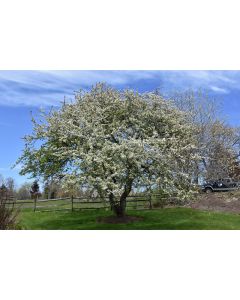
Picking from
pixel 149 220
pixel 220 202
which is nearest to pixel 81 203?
pixel 149 220

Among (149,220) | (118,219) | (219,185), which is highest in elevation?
(219,185)

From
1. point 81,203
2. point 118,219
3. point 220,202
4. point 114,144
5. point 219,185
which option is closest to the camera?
point 114,144

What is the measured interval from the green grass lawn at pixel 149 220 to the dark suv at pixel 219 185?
27.3 feet

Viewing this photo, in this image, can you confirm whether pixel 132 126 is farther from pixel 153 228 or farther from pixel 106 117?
pixel 153 228

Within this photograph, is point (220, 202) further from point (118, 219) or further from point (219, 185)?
point (118, 219)

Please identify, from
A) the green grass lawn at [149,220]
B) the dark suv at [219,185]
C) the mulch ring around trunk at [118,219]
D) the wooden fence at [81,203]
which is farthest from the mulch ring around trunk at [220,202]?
the mulch ring around trunk at [118,219]

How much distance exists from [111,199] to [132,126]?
14.4 feet

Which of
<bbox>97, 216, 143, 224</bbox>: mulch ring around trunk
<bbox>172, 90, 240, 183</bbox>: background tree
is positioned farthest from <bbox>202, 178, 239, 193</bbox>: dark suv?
<bbox>97, 216, 143, 224</bbox>: mulch ring around trunk

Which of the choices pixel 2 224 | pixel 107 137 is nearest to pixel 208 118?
pixel 107 137

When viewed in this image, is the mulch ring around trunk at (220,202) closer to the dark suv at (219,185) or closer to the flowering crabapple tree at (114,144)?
the dark suv at (219,185)

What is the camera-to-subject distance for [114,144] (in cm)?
2125

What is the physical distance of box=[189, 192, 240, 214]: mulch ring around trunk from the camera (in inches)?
Result: 1179

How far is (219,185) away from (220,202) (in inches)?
295

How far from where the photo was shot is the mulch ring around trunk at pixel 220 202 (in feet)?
98.3
